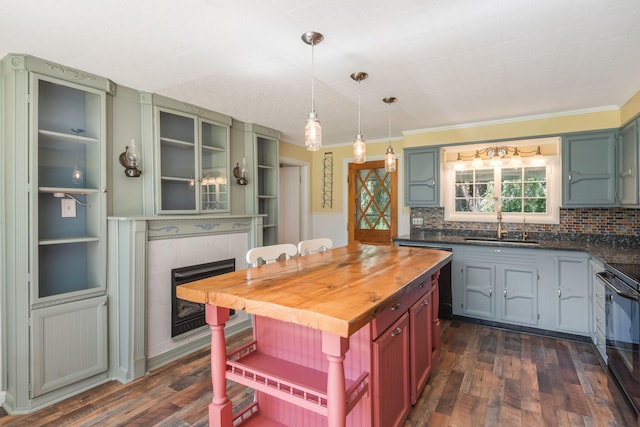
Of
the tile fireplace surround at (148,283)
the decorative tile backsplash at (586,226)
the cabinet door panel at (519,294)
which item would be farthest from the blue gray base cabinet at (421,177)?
the tile fireplace surround at (148,283)

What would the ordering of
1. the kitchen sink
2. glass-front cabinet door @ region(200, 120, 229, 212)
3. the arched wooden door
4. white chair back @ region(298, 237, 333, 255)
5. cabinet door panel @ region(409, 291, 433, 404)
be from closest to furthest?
cabinet door panel @ region(409, 291, 433, 404) < white chair back @ region(298, 237, 333, 255) < glass-front cabinet door @ region(200, 120, 229, 212) < the kitchen sink < the arched wooden door

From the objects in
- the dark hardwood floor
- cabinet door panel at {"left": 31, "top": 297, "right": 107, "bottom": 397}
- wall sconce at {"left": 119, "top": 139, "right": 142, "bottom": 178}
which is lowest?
the dark hardwood floor

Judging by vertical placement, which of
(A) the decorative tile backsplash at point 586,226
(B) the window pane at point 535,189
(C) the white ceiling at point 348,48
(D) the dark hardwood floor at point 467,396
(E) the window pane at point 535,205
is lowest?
(D) the dark hardwood floor at point 467,396

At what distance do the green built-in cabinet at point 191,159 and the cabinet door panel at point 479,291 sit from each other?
2792mm

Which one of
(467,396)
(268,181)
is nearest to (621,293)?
(467,396)

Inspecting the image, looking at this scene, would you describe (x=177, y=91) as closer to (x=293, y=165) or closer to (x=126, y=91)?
(x=126, y=91)

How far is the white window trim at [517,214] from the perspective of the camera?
3764 millimetres

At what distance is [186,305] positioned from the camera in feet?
10.1

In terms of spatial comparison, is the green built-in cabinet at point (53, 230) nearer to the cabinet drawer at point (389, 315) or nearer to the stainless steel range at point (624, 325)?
the cabinet drawer at point (389, 315)

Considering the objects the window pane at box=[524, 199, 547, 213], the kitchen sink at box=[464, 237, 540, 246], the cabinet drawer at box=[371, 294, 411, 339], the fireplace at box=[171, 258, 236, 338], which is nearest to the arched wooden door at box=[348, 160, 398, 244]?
the kitchen sink at box=[464, 237, 540, 246]

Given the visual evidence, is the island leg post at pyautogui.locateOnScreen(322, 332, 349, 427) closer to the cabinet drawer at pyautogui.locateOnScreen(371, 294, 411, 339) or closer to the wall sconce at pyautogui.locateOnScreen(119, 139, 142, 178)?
the cabinet drawer at pyautogui.locateOnScreen(371, 294, 411, 339)

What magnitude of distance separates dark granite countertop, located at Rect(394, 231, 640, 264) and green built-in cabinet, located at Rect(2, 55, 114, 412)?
123 inches

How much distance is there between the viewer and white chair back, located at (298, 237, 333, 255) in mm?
2564

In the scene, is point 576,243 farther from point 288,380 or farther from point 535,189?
point 288,380
